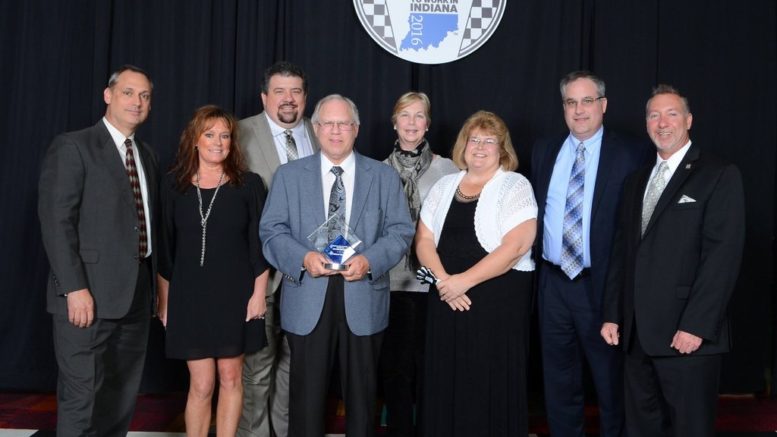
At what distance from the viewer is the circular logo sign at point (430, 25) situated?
4133 millimetres

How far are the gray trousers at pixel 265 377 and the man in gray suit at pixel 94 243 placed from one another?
0.59 m

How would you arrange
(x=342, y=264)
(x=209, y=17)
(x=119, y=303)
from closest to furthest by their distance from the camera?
(x=342, y=264) → (x=119, y=303) → (x=209, y=17)

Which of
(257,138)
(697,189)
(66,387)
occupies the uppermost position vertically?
(257,138)

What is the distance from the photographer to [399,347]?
3.30m

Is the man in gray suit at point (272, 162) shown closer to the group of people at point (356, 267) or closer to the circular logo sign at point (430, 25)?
the group of people at point (356, 267)

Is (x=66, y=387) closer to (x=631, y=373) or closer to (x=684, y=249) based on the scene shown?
(x=631, y=373)

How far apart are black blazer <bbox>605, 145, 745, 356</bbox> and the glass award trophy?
107 centimetres

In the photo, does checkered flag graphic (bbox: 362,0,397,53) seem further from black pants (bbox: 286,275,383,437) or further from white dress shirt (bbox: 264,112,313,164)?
black pants (bbox: 286,275,383,437)

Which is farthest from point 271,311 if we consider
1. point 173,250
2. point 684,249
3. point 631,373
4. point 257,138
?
point 684,249

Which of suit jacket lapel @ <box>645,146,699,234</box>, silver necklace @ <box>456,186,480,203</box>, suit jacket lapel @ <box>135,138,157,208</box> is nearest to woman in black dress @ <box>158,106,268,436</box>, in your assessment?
suit jacket lapel @ <box>135,138,157,208</box>

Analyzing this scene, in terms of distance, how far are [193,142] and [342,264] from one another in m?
0.79

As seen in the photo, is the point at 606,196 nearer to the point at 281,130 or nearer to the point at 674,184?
the point at 674,184

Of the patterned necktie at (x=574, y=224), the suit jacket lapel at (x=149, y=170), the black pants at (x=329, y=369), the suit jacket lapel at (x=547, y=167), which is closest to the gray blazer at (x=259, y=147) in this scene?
the suit jacket lapel at (x=149, y=170)

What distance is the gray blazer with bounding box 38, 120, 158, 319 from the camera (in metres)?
2.60
